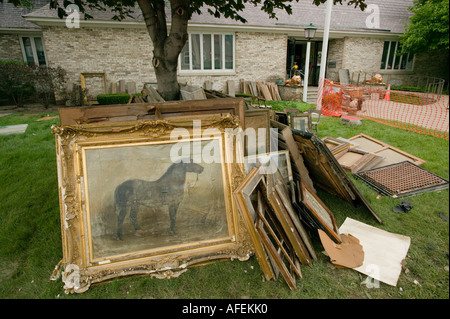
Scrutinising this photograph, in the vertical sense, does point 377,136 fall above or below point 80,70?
below

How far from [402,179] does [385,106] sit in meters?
7.82

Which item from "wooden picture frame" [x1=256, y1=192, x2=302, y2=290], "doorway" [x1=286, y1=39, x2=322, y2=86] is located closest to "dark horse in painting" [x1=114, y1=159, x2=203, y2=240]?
"wooden picture frame" [x1=256, y1=192, x2=302, y2=290]

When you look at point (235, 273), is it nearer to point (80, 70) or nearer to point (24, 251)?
point (24, 251)

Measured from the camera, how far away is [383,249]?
2.78 m

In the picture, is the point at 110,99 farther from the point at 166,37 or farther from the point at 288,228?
the point at 288,228

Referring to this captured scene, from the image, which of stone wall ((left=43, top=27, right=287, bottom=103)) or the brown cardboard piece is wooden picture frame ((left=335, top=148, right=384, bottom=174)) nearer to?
the brown cardboard piece

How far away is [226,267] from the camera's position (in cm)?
260

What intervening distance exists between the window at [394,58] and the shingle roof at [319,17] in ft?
2.72

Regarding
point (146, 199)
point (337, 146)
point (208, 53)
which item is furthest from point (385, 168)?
point (208, 53)

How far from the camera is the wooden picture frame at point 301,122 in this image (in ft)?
17.5

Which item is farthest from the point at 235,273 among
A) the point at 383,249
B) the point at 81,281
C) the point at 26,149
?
the point at 26,149

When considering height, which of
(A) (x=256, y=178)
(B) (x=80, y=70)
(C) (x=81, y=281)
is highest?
(B) (x=80, y=70)

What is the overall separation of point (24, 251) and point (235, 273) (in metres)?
2.44

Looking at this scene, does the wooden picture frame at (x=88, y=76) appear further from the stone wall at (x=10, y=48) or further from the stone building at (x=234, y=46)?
the stone wall at (x=10, y=48)
